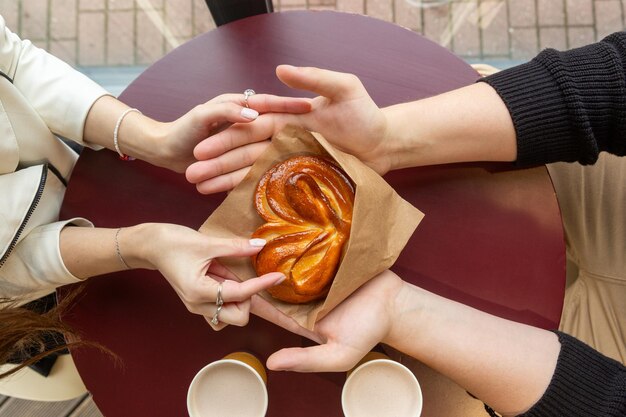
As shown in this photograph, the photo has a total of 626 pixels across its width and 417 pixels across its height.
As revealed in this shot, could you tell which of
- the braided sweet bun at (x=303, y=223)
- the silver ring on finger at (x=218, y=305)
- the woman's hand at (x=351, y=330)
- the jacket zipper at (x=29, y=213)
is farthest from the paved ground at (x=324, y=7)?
the silver ring on finger at (x=218, y=305)

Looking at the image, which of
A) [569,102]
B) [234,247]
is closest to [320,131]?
[234,247]

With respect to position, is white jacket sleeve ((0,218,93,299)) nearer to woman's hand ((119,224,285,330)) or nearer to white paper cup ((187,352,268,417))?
woman's hand ((119,224,285,330))

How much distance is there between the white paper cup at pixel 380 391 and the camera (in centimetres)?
114

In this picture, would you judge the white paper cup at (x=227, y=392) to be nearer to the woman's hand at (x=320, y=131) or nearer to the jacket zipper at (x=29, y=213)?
the woman's hand at (x=320, y=131)

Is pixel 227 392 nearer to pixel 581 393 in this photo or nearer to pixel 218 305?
pixel 218 305

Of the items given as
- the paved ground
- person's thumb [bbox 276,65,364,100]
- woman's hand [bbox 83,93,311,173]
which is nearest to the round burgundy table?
woman's hand [bbox 83,93,311,173]

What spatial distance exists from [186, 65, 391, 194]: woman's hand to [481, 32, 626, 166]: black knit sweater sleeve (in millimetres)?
340

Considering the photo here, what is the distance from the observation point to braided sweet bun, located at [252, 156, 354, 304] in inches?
44.5

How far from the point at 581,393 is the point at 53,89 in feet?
4.86

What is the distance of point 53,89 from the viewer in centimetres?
132

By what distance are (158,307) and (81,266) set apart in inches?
8.6

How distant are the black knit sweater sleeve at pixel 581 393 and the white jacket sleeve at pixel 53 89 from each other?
1.32 m

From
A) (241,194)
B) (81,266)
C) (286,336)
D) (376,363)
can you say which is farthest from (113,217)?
(376,363)

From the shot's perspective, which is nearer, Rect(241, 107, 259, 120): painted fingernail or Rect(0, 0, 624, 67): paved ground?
Rect(241, 107, 259, 120): painted fingernail
